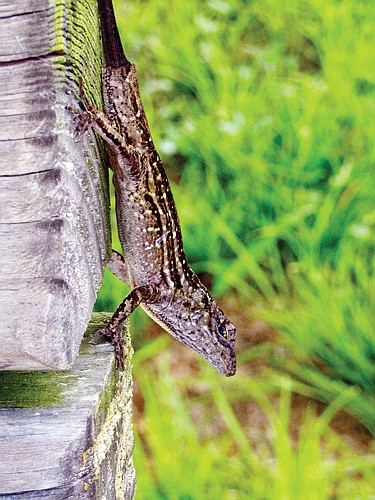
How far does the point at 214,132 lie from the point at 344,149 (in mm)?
775

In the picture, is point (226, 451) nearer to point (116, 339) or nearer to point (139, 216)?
point (139, 216)

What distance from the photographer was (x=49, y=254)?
3.19 ft

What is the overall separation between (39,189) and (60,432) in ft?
1.26

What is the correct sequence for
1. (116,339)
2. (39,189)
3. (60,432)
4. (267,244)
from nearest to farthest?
1. (39,189)
2. (60,432)
3. (116,339)
4. (267,244)

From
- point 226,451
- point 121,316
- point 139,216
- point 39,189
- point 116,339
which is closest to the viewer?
point 39,189

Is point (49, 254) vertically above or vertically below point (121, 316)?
above

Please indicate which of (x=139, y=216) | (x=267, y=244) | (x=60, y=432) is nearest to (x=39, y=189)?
(x=60, y=432)

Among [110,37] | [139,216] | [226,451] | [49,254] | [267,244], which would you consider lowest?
[226,451]

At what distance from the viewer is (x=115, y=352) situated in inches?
53.3

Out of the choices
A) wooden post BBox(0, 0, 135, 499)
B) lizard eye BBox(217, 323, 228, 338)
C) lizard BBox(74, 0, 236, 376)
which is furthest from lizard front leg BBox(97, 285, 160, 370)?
lizard eye BBox(217, 323, 228, 338)

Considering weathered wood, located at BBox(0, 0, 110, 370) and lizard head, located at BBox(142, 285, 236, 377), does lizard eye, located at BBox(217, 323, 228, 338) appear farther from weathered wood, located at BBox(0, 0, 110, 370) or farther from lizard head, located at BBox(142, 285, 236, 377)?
weathered wood, located at BBox(0, 0, 110, 370)

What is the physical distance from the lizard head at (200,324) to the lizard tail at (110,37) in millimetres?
→ 768

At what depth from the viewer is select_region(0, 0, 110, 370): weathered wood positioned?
3.04 ft

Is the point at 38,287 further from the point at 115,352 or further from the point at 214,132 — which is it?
the point at 214,132
